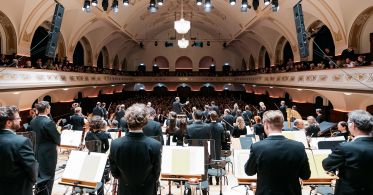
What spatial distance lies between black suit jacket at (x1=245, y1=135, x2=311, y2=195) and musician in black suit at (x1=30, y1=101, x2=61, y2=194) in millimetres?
3782

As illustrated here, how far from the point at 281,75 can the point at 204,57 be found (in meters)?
19.3

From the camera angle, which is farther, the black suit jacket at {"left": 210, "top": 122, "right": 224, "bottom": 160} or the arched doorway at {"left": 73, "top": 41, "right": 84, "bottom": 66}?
the arched doorway at {"left": 73, "top": 41, "right": 84, "bottom": 66}

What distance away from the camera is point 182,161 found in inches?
180

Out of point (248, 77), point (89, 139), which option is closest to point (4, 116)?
point (89, 139)

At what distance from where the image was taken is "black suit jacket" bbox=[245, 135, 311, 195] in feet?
10.2

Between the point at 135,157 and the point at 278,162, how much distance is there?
147 cm

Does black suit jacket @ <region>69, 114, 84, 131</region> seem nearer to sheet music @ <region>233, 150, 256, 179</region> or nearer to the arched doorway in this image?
sheet music @ <region>233, 150, 256, 179</region>

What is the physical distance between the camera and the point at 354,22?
15.0 m

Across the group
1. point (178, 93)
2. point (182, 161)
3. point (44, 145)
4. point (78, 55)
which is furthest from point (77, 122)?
point (178, 93)

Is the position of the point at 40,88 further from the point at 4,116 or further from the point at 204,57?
the point at 204,57

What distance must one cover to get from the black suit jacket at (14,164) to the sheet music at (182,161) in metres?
1.79

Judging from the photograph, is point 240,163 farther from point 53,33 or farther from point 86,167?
point 53,33

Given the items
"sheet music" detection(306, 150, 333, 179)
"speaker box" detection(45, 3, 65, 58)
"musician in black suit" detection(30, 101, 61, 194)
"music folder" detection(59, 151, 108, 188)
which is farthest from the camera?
"speaker box" detection(45, 3, 65, 58)

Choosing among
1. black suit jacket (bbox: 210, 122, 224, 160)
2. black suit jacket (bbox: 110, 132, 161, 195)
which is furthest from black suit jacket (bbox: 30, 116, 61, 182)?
black suit jacket (bbox: 210, 122, 224, 160)
